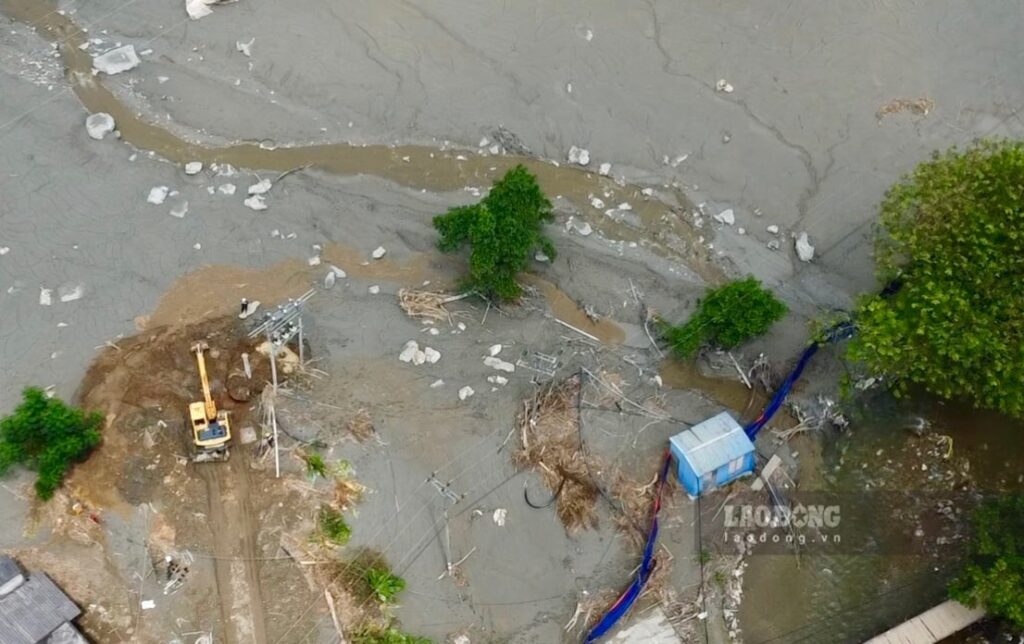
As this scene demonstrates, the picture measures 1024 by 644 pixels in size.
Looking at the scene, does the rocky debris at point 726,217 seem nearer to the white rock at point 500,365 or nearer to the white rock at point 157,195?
the white rock at point 500,365

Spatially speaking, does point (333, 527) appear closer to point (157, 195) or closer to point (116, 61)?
point (157, 195)

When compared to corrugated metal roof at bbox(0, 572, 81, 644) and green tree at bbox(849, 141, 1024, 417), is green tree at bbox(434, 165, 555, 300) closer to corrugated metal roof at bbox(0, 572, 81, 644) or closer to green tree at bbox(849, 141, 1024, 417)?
green tree at bbox(849, 141, 1024, 417)

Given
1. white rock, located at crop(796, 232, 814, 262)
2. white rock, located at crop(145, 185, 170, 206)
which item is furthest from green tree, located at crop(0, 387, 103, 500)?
white rock, located at crop(796, 232, 814, 262)

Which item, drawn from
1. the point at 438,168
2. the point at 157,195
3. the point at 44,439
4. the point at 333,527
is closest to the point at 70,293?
the point at 157,195

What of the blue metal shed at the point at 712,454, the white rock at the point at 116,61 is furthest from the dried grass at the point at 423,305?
the white rock at the point at 116,61

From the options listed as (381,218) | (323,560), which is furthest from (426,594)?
(381,218)

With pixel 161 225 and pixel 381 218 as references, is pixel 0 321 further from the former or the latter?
pixel 381 218
